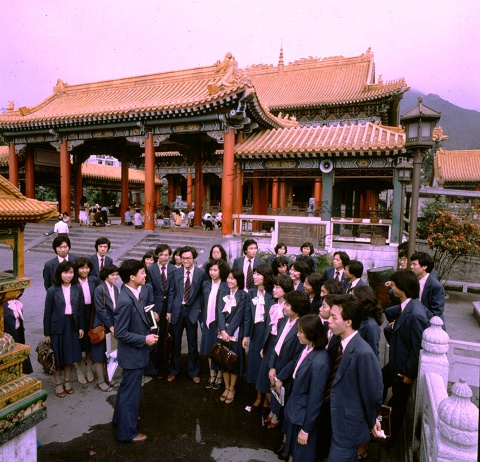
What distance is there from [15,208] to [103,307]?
1.86 meters

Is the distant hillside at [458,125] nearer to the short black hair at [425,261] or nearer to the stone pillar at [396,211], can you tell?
the stone pillar at [396,211]

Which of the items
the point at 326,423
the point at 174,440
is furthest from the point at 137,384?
the point at 326,423

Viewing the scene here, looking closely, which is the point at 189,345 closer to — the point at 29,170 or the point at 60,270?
the point at 60,270

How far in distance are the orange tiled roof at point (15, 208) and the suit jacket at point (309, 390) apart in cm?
254

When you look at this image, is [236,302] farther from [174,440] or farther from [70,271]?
[70,271]

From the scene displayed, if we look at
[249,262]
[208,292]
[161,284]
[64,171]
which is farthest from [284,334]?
[64,171]

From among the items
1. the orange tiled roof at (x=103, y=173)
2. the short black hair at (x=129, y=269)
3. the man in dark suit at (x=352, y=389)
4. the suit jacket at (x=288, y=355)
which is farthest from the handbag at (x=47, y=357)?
the orange tiled roof at (x=103, y=173)

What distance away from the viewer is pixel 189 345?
481cm

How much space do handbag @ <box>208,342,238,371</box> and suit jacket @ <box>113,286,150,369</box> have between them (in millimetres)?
957

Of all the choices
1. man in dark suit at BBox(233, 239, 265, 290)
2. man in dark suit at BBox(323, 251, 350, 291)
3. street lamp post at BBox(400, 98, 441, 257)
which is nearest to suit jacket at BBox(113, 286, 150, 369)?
man in dark suit at BBox(233, 239, 265, 290)

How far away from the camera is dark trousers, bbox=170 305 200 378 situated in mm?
4797

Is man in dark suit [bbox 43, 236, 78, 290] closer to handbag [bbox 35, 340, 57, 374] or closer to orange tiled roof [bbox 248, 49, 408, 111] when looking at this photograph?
handbag [bbox 35, 340, 57, 374]

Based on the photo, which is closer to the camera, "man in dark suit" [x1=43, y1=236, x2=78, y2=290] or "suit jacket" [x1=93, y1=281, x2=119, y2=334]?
"suit jacket" [x1=93, y1=281, x2=119, y2=334]

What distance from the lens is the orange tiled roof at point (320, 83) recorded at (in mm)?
19172
